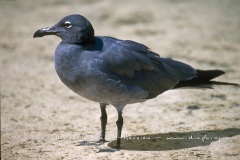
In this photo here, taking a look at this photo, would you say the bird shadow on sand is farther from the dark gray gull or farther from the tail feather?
the tail feather

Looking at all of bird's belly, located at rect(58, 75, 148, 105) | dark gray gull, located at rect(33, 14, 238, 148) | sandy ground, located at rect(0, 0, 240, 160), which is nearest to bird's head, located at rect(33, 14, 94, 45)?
dark gray gull, located at rect(33, 14, 238, 148)

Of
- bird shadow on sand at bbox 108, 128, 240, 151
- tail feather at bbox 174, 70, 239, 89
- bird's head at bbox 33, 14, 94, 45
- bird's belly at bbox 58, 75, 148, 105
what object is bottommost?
bird shadow on sand at bbox 108, 128, 240, 151

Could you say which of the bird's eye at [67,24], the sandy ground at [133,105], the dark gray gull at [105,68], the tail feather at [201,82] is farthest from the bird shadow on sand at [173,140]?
the bird's eye at [67,24]

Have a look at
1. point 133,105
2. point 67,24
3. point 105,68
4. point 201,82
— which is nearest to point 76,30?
point 67,24

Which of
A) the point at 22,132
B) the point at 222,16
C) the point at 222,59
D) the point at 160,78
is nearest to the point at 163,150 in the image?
the point at 160,78

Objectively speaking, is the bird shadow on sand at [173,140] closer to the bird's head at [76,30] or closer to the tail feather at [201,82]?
the tail feather at [201,82]

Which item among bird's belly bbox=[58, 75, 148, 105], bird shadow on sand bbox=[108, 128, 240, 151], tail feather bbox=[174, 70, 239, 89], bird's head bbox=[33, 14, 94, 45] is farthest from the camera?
tail feather bbox=[174, 70, 239, 89]

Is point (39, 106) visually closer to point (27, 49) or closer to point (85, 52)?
point (85, 52)
